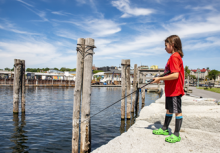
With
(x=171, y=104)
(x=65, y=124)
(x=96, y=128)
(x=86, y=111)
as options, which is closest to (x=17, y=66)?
(x=65, y=124)

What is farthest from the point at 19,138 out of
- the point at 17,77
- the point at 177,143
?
the point at 177,143

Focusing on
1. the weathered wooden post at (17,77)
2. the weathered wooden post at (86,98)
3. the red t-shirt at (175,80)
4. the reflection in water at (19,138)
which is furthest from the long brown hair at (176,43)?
the weathered wooden post at (17,77)

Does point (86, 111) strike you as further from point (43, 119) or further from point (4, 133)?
point (43, 119)

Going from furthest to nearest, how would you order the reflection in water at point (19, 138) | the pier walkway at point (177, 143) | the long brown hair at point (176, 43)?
the reflection in water at point (19, 138), the long brown hair at point (176, 43), the pier walkway at point (177, 143)

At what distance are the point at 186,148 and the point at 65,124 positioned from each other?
278 inches

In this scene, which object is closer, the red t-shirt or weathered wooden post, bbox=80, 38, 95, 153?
the red t-shirt

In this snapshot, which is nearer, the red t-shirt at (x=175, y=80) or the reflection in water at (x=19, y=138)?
the red t-shirt at (x=175, y=80)

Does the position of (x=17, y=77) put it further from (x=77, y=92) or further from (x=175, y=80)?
(x=175, y=80)

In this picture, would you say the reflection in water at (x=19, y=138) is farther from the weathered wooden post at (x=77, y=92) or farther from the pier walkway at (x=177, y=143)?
the pier walkway at (x=177, y=143)

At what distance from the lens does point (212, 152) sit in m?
3.23

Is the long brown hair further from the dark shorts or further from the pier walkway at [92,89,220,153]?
the pier walkway at [92,89,220,153]

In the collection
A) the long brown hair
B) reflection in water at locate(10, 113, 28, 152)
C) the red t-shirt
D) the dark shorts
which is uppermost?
the long brown hair

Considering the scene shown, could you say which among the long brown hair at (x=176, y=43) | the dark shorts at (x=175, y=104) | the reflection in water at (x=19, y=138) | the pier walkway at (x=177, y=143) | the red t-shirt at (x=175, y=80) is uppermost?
the long brown hair at (x=176, y=43)

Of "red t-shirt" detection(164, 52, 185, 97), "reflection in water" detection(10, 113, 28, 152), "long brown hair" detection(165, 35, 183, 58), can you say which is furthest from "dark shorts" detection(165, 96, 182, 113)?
"reflection in water" detection(10, 113, 28, 152)
